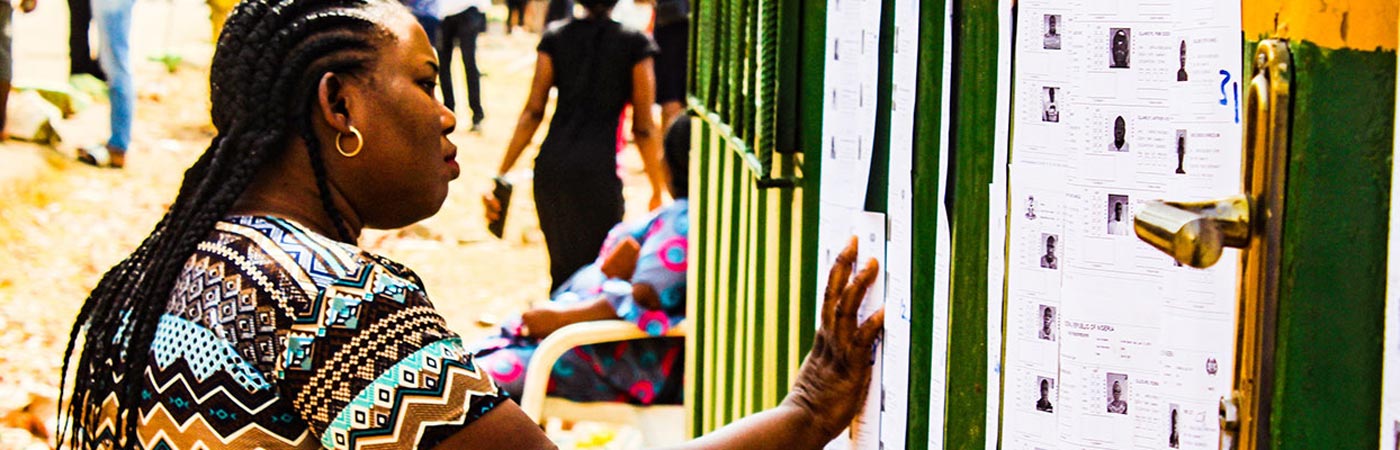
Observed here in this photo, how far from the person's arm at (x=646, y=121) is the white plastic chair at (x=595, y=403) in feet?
4.67

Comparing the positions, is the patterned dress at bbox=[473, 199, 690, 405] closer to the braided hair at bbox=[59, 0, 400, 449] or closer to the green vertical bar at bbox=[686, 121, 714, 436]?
the green vertical bar at bbox=[686, 121, 714, 436]

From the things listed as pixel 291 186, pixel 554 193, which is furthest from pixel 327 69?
pixel 554 193

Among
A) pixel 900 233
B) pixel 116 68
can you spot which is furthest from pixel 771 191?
pixel 116 68

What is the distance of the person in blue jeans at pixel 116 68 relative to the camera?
385 inches

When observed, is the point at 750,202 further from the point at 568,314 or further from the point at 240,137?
the point at 568,314

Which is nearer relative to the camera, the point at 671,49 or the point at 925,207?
the point at 925,207

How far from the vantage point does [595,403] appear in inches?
185

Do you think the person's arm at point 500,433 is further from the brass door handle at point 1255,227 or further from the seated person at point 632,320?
the seated person at point 632,320

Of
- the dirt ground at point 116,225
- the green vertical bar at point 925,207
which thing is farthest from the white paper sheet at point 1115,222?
the dirt ground at point 116,225

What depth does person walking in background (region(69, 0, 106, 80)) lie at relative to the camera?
1098cm

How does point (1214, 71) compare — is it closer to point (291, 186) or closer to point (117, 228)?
point (291, 186)

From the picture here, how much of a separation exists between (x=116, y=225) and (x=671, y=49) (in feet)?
12.3

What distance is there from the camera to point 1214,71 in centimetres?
128

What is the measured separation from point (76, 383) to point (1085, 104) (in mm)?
1354
